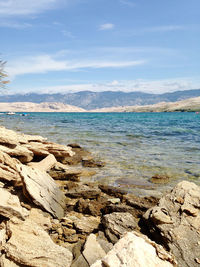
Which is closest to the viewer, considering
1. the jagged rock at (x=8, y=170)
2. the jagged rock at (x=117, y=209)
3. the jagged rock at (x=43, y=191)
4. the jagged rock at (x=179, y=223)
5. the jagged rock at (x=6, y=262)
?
the jagged rock at (x=6, y=262)

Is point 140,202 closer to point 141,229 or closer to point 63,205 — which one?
point 141,229

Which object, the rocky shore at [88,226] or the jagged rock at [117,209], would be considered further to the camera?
the jagged rock at [117,209]

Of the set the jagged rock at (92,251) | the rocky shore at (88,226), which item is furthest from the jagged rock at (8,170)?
the jagged rock at (92,251)

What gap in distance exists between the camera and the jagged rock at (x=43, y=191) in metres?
6.57

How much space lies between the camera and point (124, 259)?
11.6ft

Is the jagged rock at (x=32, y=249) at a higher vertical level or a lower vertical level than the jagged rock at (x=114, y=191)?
higher

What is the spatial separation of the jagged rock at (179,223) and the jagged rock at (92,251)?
167 cm

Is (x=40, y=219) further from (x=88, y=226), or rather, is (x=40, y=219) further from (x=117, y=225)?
(x=117, y=225)

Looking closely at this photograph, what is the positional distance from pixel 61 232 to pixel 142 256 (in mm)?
2906

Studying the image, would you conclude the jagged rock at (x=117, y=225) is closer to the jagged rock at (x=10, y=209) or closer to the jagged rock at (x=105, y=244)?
the jagged rock at (x=105, y=244)

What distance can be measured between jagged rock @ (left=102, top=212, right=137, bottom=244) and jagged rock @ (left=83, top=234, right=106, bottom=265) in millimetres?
597

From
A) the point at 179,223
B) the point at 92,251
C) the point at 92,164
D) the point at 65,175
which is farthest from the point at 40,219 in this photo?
the point at 92,164

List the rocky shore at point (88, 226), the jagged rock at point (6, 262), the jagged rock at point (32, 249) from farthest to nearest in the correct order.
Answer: the jagged rock at point (32, 249) → the jagged rock at point (6, 262) → the rocky shore at point (88, 226)

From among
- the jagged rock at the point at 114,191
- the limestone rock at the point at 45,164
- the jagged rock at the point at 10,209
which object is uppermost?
the jagged rock at the point at 10,209
